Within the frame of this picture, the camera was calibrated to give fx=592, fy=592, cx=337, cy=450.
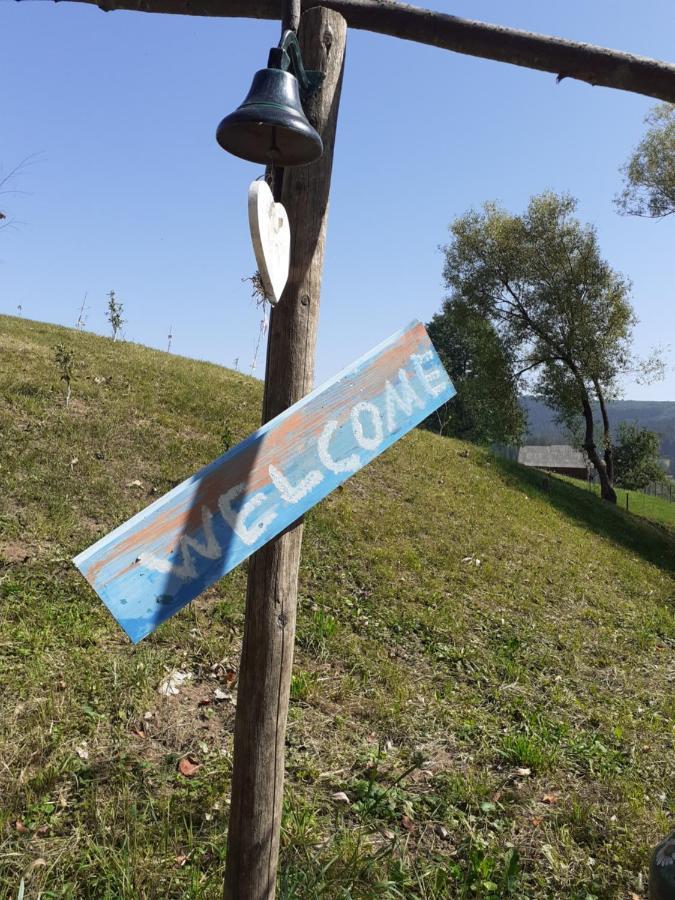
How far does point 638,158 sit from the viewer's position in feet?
56.7

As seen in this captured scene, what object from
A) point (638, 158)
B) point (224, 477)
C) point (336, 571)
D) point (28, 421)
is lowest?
point (336, 571)

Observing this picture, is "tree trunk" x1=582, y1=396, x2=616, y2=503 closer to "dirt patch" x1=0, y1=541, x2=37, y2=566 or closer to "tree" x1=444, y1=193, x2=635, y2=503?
"tree" x1=444, y1=193, x2=635, y2=503

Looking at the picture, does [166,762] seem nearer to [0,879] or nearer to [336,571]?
[0,879]

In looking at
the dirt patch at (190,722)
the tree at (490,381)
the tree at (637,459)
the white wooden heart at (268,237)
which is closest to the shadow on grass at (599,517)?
the tree at (490,381)

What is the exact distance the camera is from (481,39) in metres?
2.78

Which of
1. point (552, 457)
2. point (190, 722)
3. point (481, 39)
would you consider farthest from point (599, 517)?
Answer: point (552, 457)

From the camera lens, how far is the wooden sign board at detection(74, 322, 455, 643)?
1570 mm

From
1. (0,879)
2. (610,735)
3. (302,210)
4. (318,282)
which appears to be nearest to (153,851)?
(0,879)

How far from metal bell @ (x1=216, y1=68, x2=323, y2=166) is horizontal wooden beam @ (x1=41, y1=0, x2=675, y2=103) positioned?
3.01 feet

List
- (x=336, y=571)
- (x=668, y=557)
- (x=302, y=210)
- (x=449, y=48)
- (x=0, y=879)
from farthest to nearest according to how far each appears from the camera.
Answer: (x=668, y=557), (x=336, y=571), (x=449, y=48), (x=0, y=879), (x=302, y=210)

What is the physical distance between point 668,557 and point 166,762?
37.6 feet

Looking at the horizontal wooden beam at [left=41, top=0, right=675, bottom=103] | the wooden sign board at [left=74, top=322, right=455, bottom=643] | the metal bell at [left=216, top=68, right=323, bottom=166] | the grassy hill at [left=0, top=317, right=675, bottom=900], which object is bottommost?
the grassy hill at [left=0, top=317, right=675, bottom=900]

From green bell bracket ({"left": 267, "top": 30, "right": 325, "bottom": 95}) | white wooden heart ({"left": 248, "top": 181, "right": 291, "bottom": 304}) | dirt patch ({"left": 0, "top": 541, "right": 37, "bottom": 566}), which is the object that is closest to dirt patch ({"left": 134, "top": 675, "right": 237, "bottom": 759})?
dirt patch ({"left": 0, "top": 541, "right": 37, "bottom": 566})

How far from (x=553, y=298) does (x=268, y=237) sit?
19.4 metres
